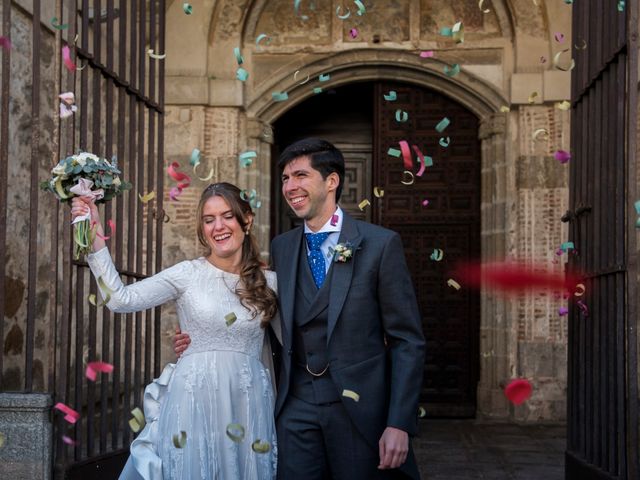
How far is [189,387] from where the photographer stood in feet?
13.1

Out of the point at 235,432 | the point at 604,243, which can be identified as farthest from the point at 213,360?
the point at 604,243

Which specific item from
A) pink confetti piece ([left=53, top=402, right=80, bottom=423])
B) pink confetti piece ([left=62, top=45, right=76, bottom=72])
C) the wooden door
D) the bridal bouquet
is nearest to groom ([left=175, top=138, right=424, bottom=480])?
the bridal bouquet

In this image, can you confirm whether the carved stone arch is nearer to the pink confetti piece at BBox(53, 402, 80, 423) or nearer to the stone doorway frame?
the stone doorway frame

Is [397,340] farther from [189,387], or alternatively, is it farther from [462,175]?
[462,175]

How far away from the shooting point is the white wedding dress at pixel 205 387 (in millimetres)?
3934

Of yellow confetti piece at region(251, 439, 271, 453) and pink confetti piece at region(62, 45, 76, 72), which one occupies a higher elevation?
pink confetti piece at region(62, 45, 76, 72)

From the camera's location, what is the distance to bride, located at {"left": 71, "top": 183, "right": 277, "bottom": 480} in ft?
12.9

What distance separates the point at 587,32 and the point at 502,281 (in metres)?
4.69

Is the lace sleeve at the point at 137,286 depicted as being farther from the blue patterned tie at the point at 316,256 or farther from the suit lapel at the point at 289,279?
the blue patterned tie at the point at 316,256

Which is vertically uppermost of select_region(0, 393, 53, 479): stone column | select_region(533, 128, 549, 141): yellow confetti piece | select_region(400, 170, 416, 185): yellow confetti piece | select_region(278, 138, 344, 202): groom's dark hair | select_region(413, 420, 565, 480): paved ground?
select_region(533, 128, 549, 141): yellow confetti piece

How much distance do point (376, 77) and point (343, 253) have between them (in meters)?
6.62

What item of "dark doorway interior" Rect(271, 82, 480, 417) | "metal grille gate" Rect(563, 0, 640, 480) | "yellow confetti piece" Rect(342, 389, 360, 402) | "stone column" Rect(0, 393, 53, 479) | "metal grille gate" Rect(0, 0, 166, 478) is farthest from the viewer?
"dark doorway interior" Rect(271, 82, 480, 417)

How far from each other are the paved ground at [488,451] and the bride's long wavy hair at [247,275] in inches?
123

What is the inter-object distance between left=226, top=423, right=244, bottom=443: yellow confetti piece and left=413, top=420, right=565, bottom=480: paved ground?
9.94 ft
